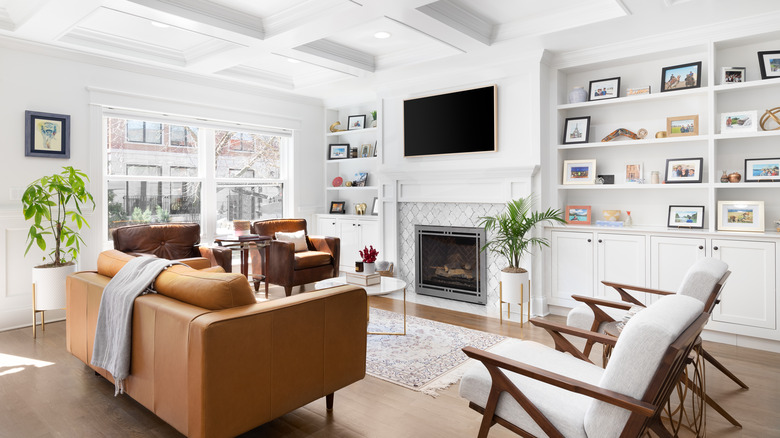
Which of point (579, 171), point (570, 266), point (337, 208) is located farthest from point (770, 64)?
Answer: point (337, 208)

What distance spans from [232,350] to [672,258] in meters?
3.58

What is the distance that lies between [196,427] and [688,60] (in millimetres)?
4564

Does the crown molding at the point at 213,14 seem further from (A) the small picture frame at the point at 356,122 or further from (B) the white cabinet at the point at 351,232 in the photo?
(B) the white cabinet at the point at 351,232

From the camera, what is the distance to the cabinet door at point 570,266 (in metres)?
4.33

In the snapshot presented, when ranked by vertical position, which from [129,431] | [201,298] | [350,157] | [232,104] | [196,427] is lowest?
[129,431]

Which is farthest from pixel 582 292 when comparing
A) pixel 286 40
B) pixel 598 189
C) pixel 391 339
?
pixel 286 40

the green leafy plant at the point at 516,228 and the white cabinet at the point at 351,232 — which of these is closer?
the green leafy plant at the point at 516,228

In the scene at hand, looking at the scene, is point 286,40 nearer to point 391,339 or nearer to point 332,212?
point 391,339

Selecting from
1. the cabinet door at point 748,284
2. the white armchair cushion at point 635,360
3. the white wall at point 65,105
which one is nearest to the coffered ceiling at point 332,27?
the white wall at point 65,105

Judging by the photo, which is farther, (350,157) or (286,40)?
(350,157)

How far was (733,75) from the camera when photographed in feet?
12.4

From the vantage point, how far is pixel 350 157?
657 centimetres

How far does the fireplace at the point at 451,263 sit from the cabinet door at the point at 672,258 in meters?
1.56

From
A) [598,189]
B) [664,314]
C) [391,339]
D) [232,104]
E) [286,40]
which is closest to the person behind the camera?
[664,314]
